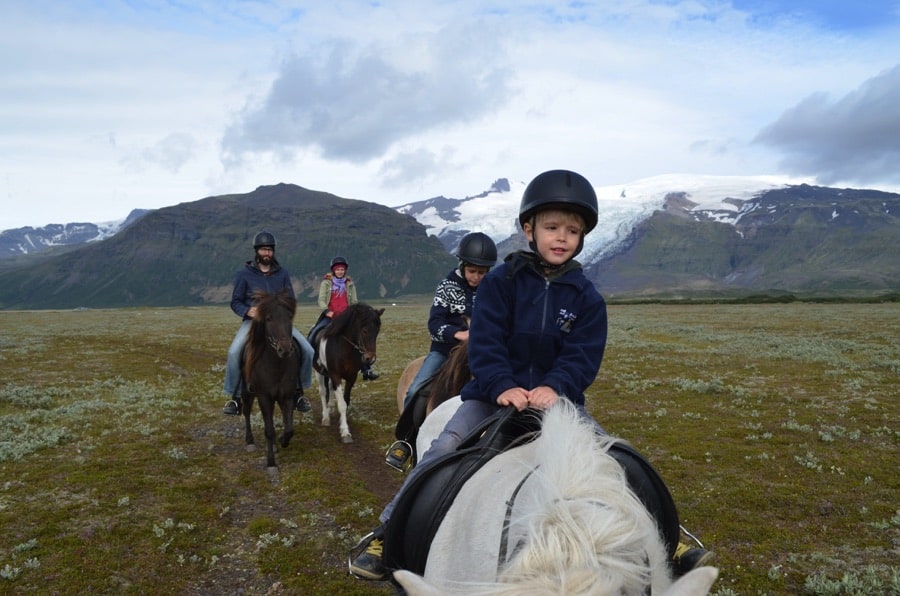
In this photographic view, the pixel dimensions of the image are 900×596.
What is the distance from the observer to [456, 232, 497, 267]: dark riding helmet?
6594 mm

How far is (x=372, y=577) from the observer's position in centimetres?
324

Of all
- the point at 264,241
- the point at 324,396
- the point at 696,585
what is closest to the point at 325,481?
the point at 324,396

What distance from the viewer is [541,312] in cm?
374

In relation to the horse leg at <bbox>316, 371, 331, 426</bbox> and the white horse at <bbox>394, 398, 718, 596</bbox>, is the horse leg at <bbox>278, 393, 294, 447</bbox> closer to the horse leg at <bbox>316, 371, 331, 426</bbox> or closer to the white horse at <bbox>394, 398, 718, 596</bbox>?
the horse leg at <bbox>316, 371, 331, 426</bbox>

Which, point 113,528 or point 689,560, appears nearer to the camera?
point 689,560

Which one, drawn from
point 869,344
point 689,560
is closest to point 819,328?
point 869,344

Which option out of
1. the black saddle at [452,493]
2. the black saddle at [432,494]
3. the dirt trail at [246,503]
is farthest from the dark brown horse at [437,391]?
the black saddle at [452,493]

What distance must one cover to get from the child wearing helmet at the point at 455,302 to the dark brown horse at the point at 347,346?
3772mm

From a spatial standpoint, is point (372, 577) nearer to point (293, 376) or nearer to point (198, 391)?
point (293, 376)

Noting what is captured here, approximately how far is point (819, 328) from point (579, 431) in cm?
3744

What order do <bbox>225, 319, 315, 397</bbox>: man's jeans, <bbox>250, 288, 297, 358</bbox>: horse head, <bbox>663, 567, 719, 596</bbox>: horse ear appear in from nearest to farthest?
<bbox>663, 567, 719, 596</bbox>: horse ear → <bbox>250, 288, 297, 358</bbox>: horse head → <bbox>225, 319, 315, 397</bbox>: man's jeans

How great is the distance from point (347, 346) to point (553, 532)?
947 cm

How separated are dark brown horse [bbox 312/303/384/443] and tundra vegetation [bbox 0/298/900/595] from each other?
0.97 meters

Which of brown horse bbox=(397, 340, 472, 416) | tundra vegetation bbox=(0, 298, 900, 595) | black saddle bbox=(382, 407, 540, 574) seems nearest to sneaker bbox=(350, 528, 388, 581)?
black saddle bbox=(382, 407, 540, 574)
